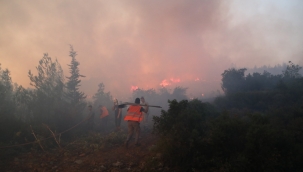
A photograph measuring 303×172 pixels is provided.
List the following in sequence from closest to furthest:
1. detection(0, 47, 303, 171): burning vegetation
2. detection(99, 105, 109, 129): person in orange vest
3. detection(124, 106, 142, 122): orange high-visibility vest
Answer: detection(0, 47, 303, 171): burning vegetation, detection(124, 106, 142, 122): orange high-visibility vest, detection(99, 105, 109, 129): person in orange vest

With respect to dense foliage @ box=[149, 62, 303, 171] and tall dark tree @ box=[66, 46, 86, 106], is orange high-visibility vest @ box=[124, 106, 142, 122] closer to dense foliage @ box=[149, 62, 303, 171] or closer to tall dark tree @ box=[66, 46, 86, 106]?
dense foliage @ box=[149, 62, 303, 171]

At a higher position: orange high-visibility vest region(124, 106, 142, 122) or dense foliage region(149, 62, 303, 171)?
orange high-visibility vest region(124, 106, 142, 122)

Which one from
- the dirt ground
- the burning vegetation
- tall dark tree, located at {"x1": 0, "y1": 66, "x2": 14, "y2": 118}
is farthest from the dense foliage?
tall dark tree, located at {"x1": 0, "y1": 66, "x2": 14, "y2": 118}

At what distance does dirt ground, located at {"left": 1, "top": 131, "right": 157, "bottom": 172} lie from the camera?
626 centimetres

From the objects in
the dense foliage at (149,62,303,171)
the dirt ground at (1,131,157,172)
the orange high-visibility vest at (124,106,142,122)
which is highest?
the orange high-visibility vest at (124,106,142,122)

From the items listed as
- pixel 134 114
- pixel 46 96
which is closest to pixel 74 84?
pixel 46 96

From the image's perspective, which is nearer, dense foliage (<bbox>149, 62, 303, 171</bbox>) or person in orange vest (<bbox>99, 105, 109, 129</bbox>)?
dense foliage (<bbox>149, 62, 303, 171</bbox>)

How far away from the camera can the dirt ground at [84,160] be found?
6258 mm

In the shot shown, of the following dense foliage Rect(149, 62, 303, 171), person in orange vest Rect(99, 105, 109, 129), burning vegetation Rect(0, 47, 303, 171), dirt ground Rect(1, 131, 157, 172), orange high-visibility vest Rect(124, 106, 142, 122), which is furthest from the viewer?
person in orange vest Rect(99, 105, 109, 129)

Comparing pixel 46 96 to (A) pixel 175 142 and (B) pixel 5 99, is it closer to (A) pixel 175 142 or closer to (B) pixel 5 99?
(B) pixel 5 99

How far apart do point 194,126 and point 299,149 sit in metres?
2.52

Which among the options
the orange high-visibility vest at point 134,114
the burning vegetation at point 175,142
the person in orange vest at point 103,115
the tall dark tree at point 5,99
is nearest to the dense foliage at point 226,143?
the burning vegetation at point 175,142

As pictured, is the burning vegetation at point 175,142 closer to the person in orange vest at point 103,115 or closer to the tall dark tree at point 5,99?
the tall dark tree at point 5,99

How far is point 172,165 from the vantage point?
528cm
